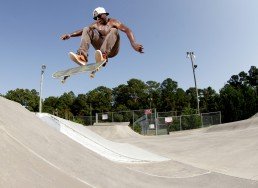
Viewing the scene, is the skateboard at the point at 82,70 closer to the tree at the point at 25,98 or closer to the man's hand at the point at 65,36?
the man's hand at the point at 65,36

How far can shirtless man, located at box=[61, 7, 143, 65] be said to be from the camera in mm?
7406

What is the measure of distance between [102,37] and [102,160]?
2.77 m

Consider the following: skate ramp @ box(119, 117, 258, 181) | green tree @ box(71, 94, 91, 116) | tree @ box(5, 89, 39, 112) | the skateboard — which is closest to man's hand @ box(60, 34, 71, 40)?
the skateboard

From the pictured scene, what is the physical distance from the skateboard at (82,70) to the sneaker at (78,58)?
4.2 inches

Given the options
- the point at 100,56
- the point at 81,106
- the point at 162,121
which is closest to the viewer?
the point at 100,56

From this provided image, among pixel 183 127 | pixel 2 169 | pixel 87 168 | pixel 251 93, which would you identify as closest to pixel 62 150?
pixel 87 168

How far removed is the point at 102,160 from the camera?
774 cm

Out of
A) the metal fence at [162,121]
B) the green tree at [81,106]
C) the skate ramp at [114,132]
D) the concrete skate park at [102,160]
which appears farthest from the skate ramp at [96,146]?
the green tree at [81,106]

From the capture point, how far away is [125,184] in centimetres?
658

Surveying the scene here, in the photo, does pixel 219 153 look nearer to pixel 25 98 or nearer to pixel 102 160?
pixel 102 160

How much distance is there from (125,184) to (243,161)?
5.15 metres

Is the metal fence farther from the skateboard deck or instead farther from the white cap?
the white cap

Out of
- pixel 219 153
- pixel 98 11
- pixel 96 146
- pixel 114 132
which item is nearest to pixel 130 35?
pixel 98 11

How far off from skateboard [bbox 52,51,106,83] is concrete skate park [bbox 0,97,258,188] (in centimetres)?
125
